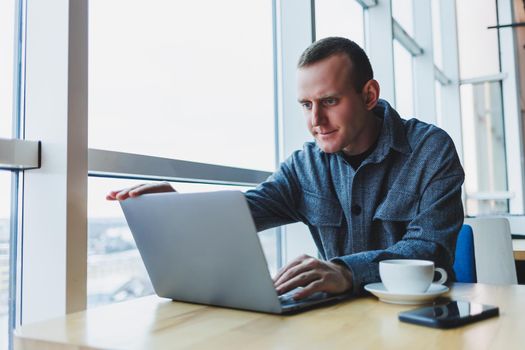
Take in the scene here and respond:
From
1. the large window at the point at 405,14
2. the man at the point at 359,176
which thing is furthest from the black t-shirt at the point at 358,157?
the large window at the point at 405,14

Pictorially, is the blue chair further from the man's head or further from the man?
the man's head

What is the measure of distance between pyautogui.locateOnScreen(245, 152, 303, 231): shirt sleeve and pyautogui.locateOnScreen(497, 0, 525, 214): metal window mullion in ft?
11.3

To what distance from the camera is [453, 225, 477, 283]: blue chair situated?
61.6 inches

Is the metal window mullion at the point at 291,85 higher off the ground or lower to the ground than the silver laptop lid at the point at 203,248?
higher

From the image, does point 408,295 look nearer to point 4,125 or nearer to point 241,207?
point 241,207

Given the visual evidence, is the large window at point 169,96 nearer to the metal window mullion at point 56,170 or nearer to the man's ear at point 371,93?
the metal window mullion at point 56,170

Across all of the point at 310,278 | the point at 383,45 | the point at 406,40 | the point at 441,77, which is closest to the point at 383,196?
the point at 310,278

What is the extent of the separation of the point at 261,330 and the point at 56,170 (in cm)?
60

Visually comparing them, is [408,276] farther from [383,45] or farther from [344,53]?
[383,45]

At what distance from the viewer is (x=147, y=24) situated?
1483mm

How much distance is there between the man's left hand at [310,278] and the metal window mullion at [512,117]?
3.83 metres

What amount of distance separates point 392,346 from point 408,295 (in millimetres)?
233

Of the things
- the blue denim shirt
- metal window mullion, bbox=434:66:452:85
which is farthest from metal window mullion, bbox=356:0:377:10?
the blue denim shirt

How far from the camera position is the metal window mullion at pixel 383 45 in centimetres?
303
